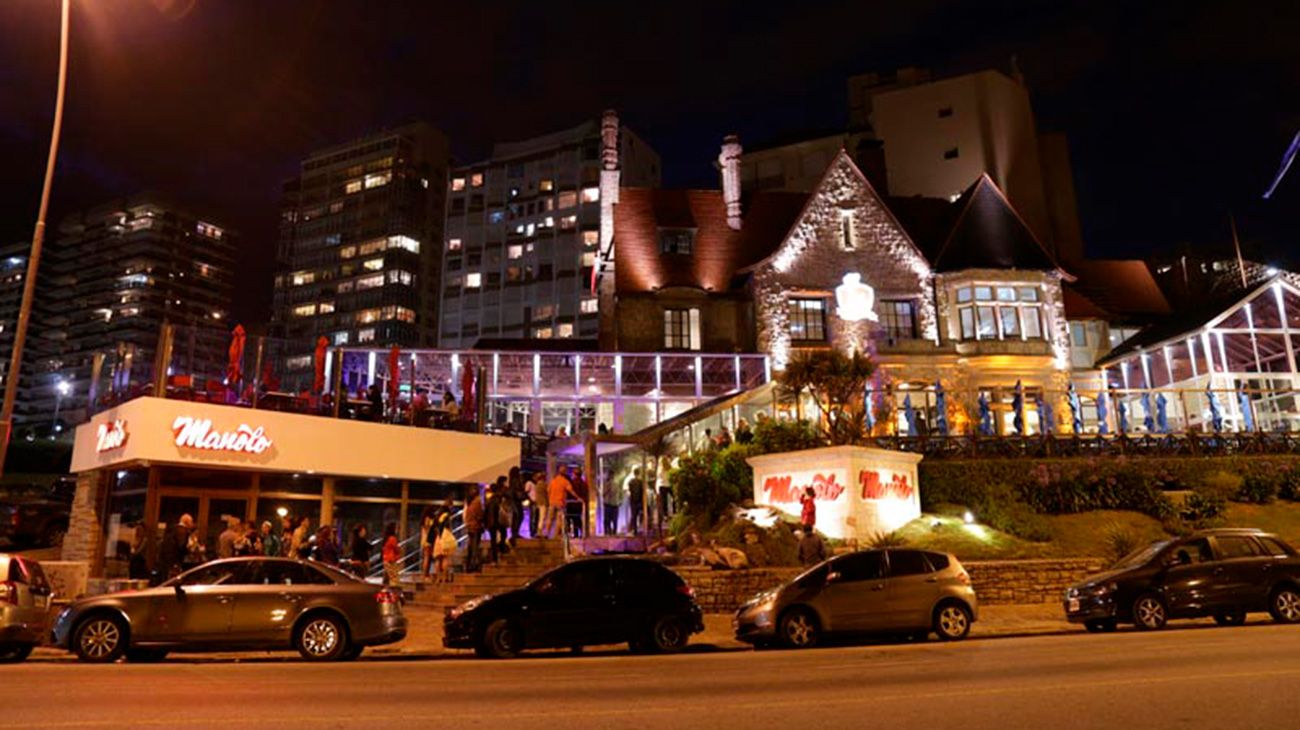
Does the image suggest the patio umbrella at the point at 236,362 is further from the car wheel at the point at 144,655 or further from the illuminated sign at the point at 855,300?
the illuminated sign at the point at 855,300

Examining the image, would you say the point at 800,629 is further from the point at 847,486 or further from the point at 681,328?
the point at 681,328

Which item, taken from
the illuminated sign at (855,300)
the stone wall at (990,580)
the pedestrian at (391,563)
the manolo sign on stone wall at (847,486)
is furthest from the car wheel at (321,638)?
the illuminated sign at (855,300)

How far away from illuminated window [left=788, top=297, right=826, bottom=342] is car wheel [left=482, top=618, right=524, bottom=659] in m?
23.6

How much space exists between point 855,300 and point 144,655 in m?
27.2

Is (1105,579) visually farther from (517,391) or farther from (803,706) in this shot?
(517,391)

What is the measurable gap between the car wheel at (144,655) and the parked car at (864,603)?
28.4ft

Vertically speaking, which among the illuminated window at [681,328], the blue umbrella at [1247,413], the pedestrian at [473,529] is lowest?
the pedestrian at [473,529]

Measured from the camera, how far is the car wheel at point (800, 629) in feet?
43.3

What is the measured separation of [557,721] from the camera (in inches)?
271

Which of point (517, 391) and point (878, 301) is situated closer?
point (517, 391)

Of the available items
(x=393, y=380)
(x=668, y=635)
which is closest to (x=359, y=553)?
(x=393, y=380)

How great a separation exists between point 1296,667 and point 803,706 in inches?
221

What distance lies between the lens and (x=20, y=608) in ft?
40.6


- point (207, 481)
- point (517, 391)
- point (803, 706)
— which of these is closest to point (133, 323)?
point (517, 391)
